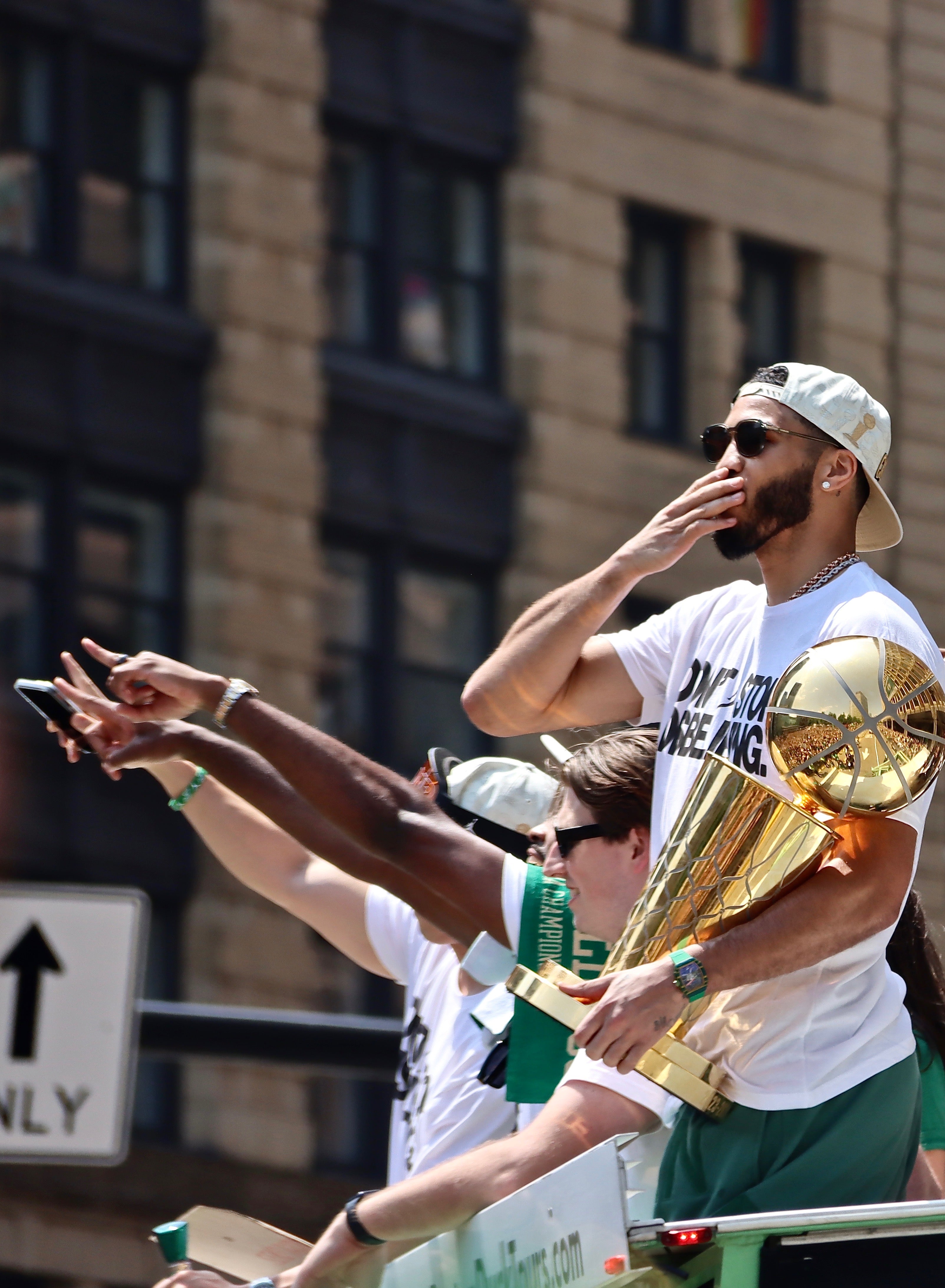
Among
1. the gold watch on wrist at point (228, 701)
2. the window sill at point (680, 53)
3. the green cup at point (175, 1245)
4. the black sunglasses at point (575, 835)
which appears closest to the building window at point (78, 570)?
the window sill at point (680, 53)

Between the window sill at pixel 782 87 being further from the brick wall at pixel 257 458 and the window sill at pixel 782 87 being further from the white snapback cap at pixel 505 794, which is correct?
the white snapback cap at pixel 505 794

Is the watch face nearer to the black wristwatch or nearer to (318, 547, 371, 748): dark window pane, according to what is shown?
the black wristwatch

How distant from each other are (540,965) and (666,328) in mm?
17324

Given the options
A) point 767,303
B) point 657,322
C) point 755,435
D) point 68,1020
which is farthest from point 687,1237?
point 767,303

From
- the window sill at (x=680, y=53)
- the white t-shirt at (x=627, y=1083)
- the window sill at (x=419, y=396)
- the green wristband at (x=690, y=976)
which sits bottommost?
the white t-shirt at (x=627, y=1083)

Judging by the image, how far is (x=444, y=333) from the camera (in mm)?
20828

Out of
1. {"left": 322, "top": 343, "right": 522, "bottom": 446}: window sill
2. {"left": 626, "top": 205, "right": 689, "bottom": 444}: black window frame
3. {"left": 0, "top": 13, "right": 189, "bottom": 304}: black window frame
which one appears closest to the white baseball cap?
{"left": 0, "top": 13, "right": 189, "bottom": 304}: black window frame

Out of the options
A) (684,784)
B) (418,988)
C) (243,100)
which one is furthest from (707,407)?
(684,784)

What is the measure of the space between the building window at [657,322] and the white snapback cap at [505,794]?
15.8 m

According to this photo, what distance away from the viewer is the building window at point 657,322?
72.2 feet

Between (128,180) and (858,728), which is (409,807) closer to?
(858,728)

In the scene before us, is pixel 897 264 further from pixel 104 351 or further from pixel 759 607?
pixel 759 607

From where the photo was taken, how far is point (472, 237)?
21.1 meters

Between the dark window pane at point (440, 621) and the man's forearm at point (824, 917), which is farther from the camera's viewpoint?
the dark window pane at point (440, 621)
